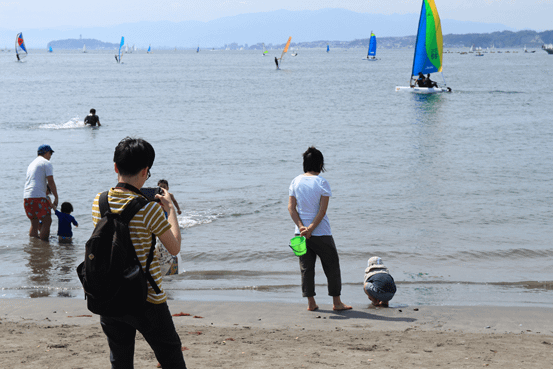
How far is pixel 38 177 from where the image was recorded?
353 inches

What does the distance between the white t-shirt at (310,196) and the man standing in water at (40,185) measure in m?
4.78

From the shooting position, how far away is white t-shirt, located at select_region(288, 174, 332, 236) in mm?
5699

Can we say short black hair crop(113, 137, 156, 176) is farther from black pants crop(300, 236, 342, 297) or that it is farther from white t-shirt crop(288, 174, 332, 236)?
black pants crop(300, 236, 342, 297)

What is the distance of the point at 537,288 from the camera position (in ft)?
24.5

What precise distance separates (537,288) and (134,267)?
247 inches

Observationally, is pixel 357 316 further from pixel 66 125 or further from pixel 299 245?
pixel 66 125

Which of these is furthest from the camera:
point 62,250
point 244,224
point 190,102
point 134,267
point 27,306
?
point 190,102

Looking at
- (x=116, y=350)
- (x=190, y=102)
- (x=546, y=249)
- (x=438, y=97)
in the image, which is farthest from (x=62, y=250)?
(x=438, y=97)

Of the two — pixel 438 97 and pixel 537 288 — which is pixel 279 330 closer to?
pixel 537 288

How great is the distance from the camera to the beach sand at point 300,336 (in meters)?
4.62

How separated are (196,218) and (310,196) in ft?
21.0

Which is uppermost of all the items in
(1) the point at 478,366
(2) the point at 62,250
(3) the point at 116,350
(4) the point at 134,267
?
(4) the point at 134,267

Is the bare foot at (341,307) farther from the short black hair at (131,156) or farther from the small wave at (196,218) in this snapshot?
the small wave at (196,218)

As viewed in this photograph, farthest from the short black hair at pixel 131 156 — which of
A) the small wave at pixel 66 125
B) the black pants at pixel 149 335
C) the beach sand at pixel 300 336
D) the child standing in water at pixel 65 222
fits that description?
the small wave at pixel 66 125
